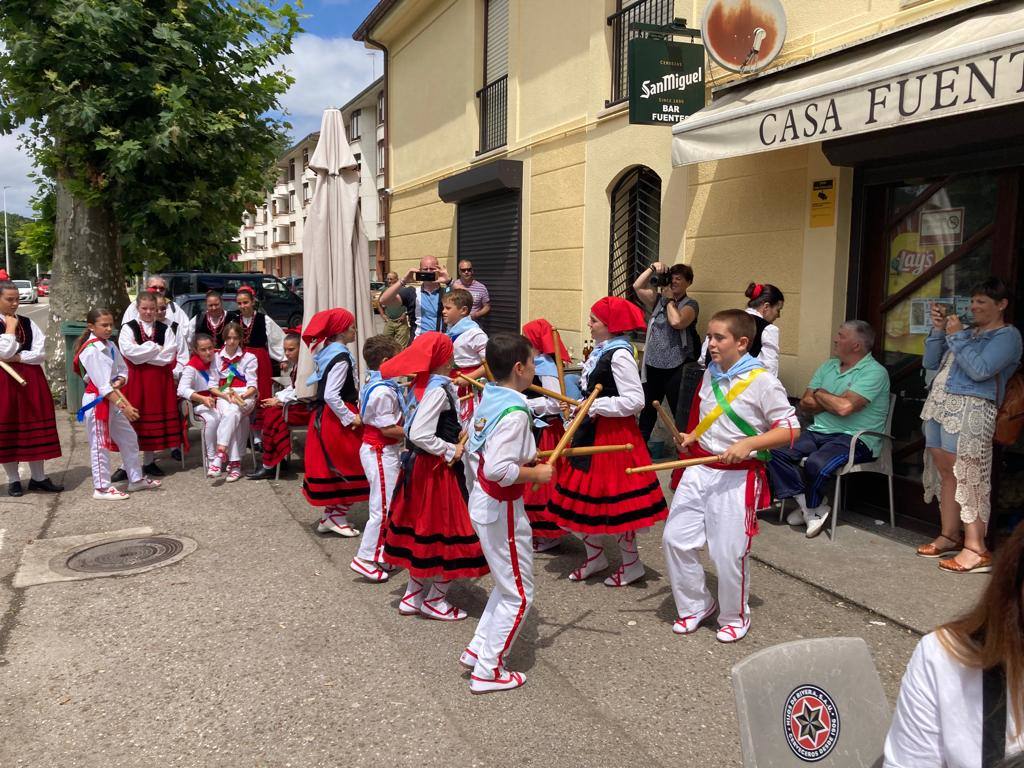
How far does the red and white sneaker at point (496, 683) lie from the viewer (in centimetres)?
354

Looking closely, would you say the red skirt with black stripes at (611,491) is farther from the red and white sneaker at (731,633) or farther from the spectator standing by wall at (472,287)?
the spectator standing by wall at (472,287)

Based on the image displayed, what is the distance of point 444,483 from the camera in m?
4.18

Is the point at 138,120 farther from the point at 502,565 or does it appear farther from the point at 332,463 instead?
the point at 502,565

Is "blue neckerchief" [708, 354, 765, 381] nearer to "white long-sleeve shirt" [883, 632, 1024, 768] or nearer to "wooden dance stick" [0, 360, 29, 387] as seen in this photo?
"white long-sleeve shirt" [883, 632, 1024, 768]

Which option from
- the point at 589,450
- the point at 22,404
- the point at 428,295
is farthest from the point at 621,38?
the point at 22,404

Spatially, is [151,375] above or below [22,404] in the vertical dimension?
above

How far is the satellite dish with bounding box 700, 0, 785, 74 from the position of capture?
642 centimetres

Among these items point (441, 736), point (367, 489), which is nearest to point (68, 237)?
point (367, 489)

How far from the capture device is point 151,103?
937 cm

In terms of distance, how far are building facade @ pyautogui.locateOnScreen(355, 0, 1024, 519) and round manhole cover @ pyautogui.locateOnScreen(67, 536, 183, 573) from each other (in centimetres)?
482

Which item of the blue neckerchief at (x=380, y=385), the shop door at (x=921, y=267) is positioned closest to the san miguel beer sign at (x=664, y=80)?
the shop door at (x=921, y=267)

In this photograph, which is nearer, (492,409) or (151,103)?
(492,409)

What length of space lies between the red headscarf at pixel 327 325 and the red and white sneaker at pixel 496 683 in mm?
2691

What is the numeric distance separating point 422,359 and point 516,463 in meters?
0.95
